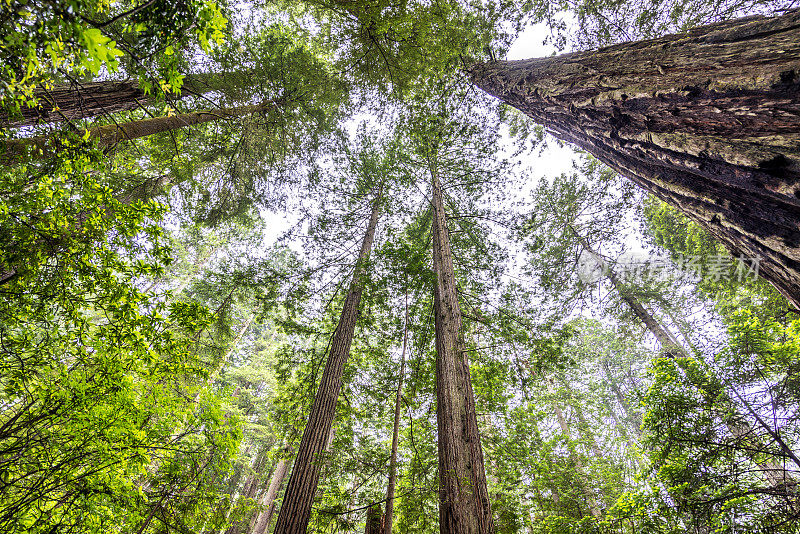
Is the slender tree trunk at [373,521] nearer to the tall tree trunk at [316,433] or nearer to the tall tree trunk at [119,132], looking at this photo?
the tall tree trunk at [316,433]

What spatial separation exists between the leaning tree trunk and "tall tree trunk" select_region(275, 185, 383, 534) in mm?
4591

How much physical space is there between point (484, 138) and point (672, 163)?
636cm

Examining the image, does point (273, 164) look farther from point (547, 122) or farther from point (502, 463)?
point (502, 463)

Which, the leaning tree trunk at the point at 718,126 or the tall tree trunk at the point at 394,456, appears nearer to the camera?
the leaning tree trunk at the point at 718,126

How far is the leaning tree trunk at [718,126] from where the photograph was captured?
1.25m

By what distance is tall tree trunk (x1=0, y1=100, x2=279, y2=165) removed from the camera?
10.0 feet

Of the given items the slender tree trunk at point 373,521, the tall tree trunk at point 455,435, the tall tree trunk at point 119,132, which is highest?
the tall tree trunk at point 119,132

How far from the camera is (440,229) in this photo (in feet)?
21.9

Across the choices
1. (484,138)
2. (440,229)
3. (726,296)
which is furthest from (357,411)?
(726,296)

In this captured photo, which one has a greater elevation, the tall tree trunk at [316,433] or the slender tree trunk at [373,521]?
the tall tree trunk at [316,433]

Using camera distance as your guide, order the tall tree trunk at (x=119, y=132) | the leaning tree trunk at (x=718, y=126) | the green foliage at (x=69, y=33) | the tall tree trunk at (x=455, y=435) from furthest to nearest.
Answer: the tall tree trunk at (x=119, y=132)
the tall tree trunk at (x=455, y=435)
the green foliage at (x=69, y=33)
the leaning tree trunk at (x=718, y=126)

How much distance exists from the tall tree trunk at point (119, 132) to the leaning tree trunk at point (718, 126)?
15.4 feet

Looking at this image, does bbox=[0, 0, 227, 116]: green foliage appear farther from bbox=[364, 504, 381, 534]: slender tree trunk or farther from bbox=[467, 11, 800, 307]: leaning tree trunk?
bbox=[364, 504, 381, 534]: slender tree trunk

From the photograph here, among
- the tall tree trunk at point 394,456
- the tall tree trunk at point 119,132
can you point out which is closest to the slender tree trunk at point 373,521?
the tall tree trunk at point 394,456
